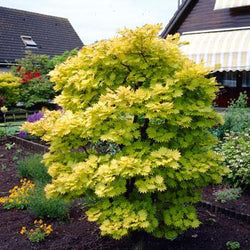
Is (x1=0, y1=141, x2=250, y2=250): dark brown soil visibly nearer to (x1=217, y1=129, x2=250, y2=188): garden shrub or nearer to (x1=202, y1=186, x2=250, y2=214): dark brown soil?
(x1=202, y1=186, x2=250, y2=214): dark brown soil

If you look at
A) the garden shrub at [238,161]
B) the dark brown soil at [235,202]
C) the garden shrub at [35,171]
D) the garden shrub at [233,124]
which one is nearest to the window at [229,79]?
the garden shrub at [233,124]

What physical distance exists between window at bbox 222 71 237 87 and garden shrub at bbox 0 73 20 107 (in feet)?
35.8

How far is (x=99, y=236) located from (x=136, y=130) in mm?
1925

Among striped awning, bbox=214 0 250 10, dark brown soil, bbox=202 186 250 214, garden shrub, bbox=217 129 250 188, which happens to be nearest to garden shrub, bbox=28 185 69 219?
dark brown soil, bbox=202 186 250 214

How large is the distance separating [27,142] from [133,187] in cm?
736

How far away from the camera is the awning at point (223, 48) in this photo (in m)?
12.8

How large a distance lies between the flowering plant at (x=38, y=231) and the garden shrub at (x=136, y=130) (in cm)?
110

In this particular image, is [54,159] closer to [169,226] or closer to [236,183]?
[169,226]

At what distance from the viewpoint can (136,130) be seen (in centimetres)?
Result: 402

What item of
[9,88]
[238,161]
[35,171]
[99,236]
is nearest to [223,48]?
[238,161]

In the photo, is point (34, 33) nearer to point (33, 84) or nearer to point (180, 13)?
point (33, 84)

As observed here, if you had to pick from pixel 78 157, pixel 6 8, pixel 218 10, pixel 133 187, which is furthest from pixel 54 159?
pixel 6 8

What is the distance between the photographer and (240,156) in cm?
678

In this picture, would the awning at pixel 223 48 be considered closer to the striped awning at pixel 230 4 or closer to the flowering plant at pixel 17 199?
the striped awning at pixel 230 4
